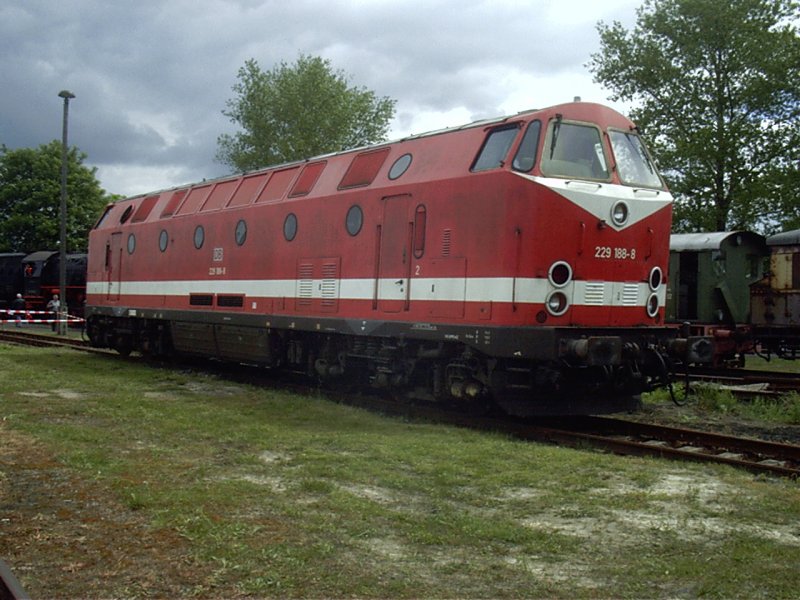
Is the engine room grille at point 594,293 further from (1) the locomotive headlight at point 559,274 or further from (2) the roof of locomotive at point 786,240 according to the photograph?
(2) the roof of locomotive at point 786,240

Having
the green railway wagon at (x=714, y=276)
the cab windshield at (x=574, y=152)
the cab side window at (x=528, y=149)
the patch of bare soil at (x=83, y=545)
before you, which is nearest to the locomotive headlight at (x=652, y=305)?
the cab windshield at (x=574, y=152)

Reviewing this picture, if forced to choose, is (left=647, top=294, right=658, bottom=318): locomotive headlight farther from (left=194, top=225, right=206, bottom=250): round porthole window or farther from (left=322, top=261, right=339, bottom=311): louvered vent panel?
(left=194, top=225, right=206, bottom=250): round porthole window

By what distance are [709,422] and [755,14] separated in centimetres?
2467

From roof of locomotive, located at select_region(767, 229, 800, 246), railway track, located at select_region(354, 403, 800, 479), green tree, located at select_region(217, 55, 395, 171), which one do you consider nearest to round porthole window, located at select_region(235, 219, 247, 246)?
railway track, located at select_region(354, 403, 800, 479)

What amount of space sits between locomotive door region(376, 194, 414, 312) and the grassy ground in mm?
2068

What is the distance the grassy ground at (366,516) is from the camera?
4.75m

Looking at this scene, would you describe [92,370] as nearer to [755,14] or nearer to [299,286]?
[299,286]

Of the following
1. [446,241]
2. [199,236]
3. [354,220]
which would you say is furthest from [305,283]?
[199,236]

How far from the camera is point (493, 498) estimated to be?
6.66 m

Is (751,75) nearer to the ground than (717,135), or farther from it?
farther from it

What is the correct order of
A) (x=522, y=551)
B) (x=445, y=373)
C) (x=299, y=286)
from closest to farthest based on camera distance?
(x=522, y=551) < (x=445, y=373) < (x=299, y=286)

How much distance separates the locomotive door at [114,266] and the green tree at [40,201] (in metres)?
40.7

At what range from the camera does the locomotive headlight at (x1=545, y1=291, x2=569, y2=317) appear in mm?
9734

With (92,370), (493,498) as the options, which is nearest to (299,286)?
(92,370)
